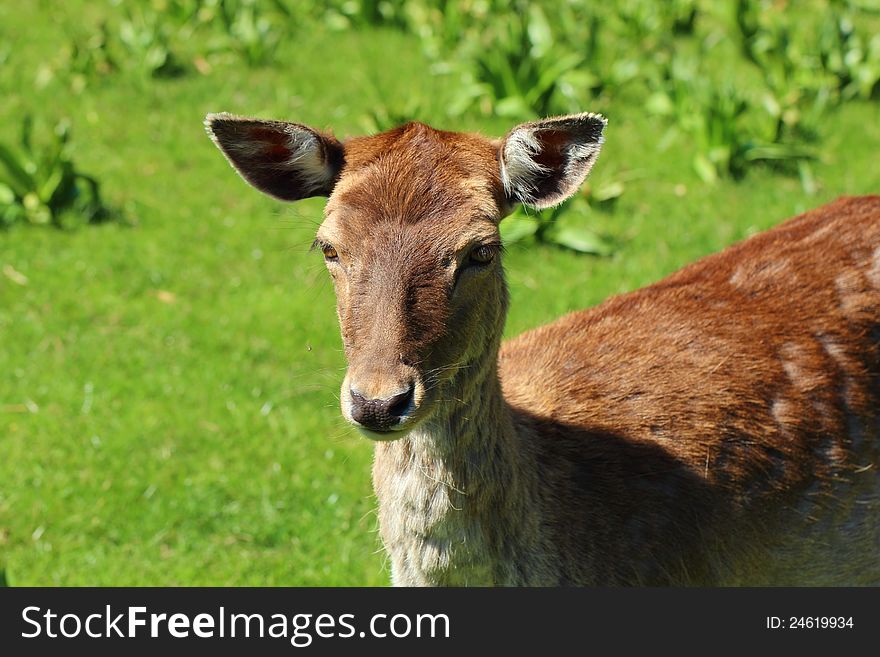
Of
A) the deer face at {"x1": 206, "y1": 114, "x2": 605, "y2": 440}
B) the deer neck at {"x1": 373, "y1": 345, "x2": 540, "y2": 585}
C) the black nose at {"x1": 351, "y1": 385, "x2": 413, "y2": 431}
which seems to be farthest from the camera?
the deer neck at {"x1": 373, "y1": 345, "x2": 540, "y2": 585}

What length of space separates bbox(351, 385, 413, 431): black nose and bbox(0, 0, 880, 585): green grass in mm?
1543

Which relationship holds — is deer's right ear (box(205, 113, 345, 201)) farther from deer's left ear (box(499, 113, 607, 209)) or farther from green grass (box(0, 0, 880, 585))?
green grass (box(0, 0, 880, 585))

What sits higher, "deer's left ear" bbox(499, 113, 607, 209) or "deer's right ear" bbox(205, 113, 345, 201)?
"deer's right ear" bbox(205, 113, 345, 201)

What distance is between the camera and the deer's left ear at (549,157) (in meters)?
3.98

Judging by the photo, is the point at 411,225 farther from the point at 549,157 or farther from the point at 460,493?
the point at 460,493

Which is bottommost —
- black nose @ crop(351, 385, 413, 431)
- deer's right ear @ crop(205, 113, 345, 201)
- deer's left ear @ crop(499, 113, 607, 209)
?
black nose @ crop(351, 385, 413, 431)

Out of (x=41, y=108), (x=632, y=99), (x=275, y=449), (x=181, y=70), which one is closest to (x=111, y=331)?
(x=275, y=449)

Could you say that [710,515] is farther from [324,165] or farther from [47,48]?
[47,48]

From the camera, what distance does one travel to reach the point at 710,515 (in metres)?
4.51

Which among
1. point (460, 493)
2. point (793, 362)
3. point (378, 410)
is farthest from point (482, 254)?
point (793, 362)

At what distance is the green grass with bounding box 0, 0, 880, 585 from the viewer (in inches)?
233

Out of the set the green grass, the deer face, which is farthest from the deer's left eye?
the green grass

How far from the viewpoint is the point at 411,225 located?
149 inches

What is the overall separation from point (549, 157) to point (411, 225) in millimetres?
658
